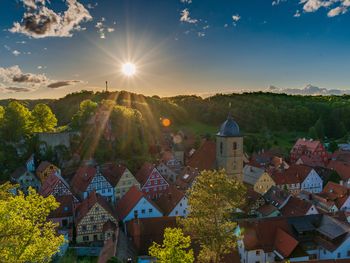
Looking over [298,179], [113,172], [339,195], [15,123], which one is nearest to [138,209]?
[113,172]

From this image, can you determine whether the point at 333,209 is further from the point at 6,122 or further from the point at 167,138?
the point at 6,122

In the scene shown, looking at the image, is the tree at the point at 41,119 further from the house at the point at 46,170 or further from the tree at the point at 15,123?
the house at the point at 46,170

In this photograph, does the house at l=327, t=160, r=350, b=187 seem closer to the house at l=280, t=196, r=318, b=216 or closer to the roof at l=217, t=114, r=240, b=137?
the house at l=280, t=196, r=318, b=216

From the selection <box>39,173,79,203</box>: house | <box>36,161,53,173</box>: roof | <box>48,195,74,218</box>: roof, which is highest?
<box>36,161,53,173</box>: roof

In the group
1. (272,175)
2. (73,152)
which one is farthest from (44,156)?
(272,175)

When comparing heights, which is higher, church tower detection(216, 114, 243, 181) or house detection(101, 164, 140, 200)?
church tower detection(216, 114, 243, 181)

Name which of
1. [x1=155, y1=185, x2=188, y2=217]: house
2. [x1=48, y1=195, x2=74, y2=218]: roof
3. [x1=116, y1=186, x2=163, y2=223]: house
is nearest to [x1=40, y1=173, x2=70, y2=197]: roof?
[x1=48, y1=195, x2=74, y2=218]: roof

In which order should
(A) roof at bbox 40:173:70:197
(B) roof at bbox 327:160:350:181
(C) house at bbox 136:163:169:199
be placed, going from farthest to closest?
(B) roof at bbox 327:160:350:181 → (C) house at bbox 136:163:169:199 → (A) roof at bbox 40:173:70:197

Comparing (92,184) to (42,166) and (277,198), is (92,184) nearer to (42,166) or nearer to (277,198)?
(42,166)
